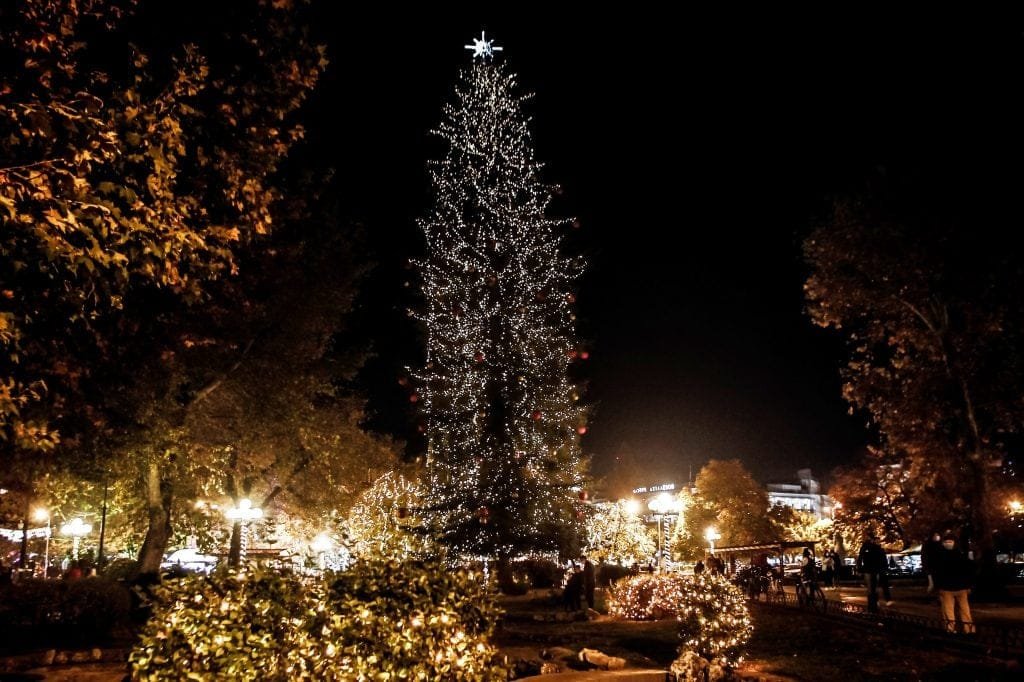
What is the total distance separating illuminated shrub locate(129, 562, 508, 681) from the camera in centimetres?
459

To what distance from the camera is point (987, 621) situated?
1606 centimetres

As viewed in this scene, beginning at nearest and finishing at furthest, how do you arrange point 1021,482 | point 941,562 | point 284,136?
point 284,136
point 941,562
point 1021,482

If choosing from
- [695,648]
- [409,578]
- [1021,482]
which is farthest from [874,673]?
[1021,482]

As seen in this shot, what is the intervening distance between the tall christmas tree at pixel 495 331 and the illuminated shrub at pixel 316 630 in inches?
823

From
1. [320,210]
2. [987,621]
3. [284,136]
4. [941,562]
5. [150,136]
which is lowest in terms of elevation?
[987,621]

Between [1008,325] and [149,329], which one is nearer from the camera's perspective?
[149,329]

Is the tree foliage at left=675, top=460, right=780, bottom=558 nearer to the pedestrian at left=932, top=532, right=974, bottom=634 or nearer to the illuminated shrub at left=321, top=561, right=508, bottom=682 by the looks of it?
Answer: the pedestrian at left=932, top=532, right=974, bottom=634

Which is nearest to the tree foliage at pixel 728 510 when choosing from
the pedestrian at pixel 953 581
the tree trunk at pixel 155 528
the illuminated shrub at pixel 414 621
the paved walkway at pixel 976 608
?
the paved walkway at pixel 976 608

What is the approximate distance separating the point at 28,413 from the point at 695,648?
9.50m

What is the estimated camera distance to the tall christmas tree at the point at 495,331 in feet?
87.4

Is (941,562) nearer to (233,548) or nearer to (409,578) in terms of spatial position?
(409,578)

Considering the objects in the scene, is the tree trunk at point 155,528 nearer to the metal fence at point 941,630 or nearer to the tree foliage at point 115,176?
the tree foliage at point 115,176

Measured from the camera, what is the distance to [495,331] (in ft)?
89.7

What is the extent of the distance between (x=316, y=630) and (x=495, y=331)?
22547 millimetres
